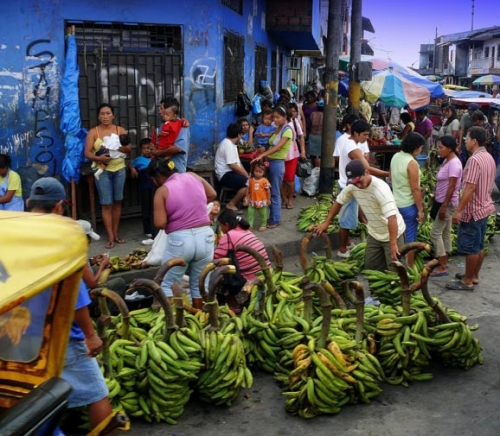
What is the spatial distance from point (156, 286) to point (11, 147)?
4779mm

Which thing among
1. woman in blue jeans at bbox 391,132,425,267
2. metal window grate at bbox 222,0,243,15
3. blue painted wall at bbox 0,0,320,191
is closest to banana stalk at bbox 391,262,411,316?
woman in blue jeans at bbox 391,132,425,267

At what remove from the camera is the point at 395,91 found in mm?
15523

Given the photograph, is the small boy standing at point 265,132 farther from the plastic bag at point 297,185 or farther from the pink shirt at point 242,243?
the pink shirt at point 242,243

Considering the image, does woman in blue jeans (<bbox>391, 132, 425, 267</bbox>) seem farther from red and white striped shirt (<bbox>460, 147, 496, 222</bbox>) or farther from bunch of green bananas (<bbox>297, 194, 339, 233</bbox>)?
bunch of green bananas (<bbox>297, 194, 339, 233</bbox>)

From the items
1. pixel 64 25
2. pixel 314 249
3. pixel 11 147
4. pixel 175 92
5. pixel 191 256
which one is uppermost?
pixel 64 25

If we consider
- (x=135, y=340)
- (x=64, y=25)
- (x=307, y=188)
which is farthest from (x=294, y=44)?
(x=135, y=340)

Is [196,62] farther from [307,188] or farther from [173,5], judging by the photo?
[307,188]

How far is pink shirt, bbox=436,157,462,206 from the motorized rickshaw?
18.7 feet

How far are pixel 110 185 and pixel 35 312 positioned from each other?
17.7 ft

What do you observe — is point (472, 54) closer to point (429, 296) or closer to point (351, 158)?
point (351, 158)

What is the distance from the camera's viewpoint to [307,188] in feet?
37.9

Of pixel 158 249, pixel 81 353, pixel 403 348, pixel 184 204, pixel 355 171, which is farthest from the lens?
pixel 158 249

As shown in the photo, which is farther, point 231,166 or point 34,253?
point 231,166

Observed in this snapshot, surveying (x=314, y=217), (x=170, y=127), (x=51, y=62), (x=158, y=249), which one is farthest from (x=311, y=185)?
(x=158, y=249)
